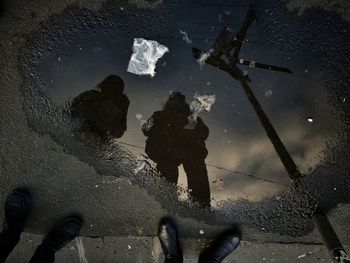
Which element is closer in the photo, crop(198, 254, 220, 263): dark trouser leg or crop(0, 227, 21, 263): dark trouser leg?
crop(0, 227, 21, 263): dark trouser leg

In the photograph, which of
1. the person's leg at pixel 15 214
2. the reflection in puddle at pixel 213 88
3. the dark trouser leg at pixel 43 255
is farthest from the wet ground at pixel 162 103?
the dark trouser leg at pixel 43 255

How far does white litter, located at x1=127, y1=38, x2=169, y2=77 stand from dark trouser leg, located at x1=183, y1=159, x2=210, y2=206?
1.11 metres

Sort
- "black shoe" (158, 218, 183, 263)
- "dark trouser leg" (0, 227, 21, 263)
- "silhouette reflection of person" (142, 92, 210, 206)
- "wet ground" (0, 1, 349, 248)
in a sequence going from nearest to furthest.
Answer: "dark trouser leg" (0, 227, 21, 263), "wet ground" (0, 1, 349, 248), "silhouette reflection of person" (142, 92, 210, 206), "black shoe" (158, 218, 183, 263)

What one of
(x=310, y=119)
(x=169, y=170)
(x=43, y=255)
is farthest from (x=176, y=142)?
(x=43, y=255)

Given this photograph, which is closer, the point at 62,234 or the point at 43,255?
the point at 43,255

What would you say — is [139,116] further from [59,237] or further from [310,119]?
[310,119]

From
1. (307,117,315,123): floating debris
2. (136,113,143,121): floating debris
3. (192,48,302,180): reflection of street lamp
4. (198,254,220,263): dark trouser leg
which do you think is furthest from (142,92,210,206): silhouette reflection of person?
(307,117,315,123): floating debris

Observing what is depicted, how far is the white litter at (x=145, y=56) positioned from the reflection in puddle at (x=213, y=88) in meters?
0.06

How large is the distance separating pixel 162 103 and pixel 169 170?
78cm

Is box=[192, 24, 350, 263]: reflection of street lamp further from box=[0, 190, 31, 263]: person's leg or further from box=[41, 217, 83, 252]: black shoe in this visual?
box=[0, 190, 31, 263]: person's leg

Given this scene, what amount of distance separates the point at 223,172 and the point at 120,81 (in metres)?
1.55

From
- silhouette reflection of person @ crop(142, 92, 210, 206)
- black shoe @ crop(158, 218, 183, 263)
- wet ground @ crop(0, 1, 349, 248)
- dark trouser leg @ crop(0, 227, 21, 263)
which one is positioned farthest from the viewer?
black shoe @ crop(158, 218, 183, 263)

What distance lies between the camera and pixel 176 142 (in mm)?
3535

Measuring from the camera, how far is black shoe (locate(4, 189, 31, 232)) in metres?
3.51
